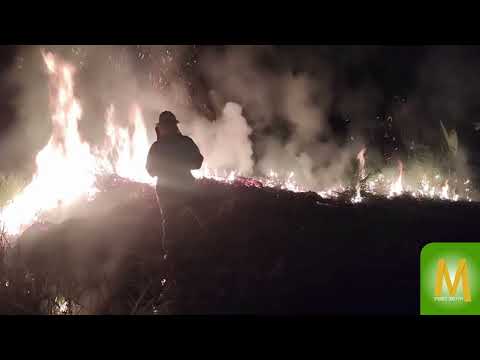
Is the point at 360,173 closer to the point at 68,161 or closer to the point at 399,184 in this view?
the point at 399,184

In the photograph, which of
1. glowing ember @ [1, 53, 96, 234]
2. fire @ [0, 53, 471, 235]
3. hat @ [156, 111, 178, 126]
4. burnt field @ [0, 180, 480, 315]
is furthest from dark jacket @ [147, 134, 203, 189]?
glowing ember @ [1, 53, 96, 234]

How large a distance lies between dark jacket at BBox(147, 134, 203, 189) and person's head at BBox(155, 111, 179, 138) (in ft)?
0.26

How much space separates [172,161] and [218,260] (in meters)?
1.68

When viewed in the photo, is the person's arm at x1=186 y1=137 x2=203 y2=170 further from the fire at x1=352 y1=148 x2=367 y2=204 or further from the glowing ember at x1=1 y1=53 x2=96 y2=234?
the fire at x1=352 y1=148 x2=367 y2=204

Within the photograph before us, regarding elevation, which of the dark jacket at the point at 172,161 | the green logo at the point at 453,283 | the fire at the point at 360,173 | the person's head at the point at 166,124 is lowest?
the green logo at the point at 453,283

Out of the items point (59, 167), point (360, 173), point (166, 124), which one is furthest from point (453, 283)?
point (360, 173)

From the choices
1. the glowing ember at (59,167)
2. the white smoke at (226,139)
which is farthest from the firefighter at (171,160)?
the white smoke at (226,139)

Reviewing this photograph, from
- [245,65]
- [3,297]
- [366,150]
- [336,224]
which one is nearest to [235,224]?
[336,224]

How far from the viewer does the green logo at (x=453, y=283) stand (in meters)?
3.89

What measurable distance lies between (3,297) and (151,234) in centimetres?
207

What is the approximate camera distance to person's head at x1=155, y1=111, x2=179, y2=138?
521cm

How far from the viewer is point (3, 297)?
4.43 meters

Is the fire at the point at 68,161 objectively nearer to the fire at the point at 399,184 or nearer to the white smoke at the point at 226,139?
the white smoke at the point at 226,139

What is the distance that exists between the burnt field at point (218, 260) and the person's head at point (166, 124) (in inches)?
52.7
